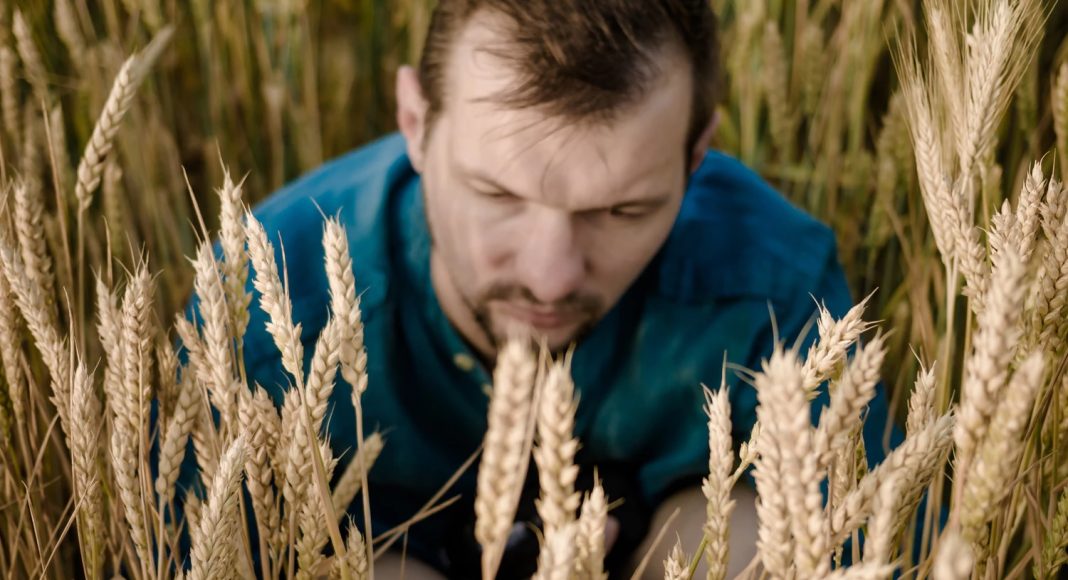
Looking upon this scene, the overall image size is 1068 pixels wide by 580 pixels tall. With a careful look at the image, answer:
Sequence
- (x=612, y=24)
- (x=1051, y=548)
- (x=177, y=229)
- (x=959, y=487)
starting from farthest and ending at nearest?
(x=177, y=229)
(x=612, y=24)
(x=1051, y=548)
(x=959, y=487)

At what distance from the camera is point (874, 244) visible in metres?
1.36

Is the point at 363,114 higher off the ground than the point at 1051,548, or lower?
higher

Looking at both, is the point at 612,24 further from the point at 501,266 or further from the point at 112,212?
the point at 112,212

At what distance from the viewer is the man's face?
953 millimetres

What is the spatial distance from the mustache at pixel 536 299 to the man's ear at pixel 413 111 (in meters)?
0.19

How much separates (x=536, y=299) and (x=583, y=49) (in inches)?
10.3

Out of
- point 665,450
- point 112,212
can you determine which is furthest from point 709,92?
point 112,212

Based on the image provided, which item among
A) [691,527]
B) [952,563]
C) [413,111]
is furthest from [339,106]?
[952,563]

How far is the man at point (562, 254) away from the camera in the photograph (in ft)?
3.16

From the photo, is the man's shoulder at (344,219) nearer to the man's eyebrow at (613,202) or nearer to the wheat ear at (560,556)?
the man's eyebrow at (613,202)

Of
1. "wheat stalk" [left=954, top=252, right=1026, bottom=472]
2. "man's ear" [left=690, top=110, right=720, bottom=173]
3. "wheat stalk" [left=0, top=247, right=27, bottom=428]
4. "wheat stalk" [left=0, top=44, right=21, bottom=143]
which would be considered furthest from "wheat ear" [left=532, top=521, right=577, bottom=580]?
"wheat stalk" [left=0, top=44, right=21, bottom=143]

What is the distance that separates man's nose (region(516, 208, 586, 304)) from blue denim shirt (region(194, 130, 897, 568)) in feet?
0.92

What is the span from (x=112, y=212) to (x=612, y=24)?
56cm

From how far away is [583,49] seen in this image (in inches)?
37.8
